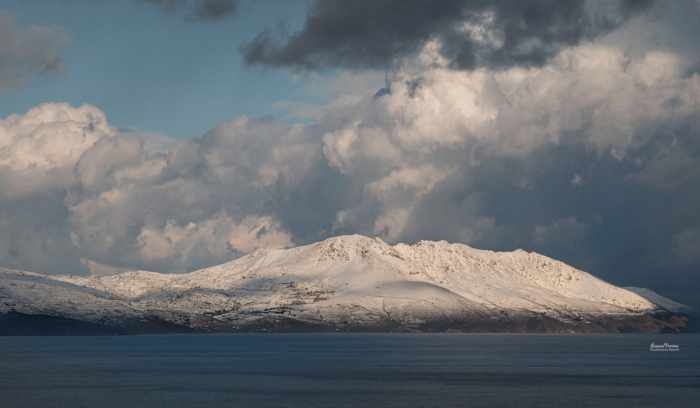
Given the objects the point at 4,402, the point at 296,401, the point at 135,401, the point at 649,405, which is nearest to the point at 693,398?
the point at 649,405

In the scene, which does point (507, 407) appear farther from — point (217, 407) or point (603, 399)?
point (217, 407)

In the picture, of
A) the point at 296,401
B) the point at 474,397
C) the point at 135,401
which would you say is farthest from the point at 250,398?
the point at 474,397

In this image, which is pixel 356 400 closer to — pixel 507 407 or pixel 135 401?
pixel 507 407

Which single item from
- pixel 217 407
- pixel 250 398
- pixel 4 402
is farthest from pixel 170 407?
pixel 4 402

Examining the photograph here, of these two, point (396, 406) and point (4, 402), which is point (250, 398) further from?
point (4, 402)

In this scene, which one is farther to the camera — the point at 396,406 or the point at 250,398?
the point at 250,398

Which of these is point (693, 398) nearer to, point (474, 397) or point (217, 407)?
point (474, 397)

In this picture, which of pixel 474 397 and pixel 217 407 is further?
pixel 474 397

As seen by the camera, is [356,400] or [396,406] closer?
[396,406]
